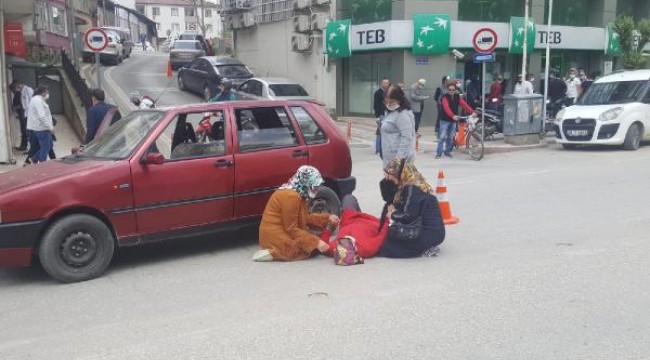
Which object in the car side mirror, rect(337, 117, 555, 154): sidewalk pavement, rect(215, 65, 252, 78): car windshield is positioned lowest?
rect(337, 117, 555, 154): sidewalk pavement

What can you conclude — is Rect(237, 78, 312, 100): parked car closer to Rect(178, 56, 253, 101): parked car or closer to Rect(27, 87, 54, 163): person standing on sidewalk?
Rect(178, 56, 253, 101): parked car

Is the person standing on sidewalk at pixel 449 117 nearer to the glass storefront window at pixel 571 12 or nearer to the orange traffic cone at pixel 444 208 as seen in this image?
the orange traffic cone at pixel 444 208

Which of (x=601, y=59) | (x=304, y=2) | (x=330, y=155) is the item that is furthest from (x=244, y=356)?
(x=601, y=59)

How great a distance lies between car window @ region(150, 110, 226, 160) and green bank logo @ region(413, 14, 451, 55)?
1543 centimetres

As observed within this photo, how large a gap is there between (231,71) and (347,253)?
1900 cm

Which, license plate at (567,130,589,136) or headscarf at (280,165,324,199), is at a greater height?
headscarf at (280,165,324,199)

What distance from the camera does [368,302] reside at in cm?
512

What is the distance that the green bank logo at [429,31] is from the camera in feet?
69.0

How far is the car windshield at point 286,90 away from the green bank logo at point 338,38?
302cm

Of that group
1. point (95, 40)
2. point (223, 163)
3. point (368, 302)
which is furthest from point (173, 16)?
point (368, 302)

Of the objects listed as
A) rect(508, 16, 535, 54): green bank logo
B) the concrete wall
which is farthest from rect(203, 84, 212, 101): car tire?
rect(508, 16, 535, 54): green bank logo

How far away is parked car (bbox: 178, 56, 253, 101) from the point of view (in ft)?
77.6

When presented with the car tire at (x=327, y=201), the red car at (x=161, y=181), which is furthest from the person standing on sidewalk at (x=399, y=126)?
the car tire at (x=327, y=201)

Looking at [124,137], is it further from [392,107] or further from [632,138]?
[632,138]
